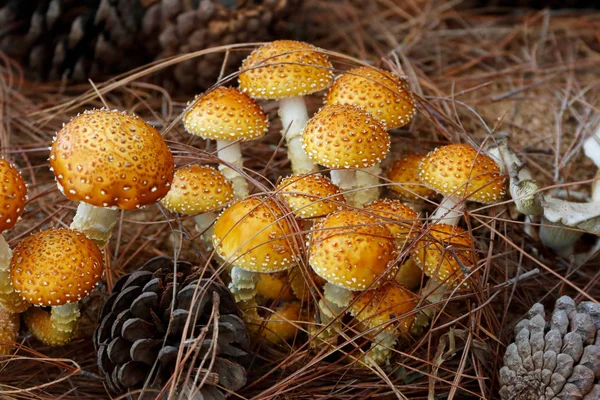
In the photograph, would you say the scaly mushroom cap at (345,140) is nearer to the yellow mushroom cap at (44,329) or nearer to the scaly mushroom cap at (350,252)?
the scaly mushroom cap at (350,252)

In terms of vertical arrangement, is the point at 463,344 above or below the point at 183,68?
below

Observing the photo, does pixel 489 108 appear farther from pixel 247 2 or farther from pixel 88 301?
pixel 88 301

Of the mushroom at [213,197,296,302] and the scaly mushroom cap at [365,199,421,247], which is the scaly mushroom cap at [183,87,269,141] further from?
the scaly mushroom cap at [365,199,421,247]

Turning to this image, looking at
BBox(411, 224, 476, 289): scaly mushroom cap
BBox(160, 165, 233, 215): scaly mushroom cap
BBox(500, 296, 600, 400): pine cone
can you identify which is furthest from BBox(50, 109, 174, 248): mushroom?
BBox(500, 296, 600, 400): pine cone

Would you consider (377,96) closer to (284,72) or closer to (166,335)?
(284,72)

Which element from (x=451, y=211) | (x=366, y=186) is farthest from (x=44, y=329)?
(x=451, y=211)

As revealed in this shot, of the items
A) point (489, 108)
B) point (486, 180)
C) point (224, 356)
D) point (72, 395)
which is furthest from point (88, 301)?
point (489, 108)

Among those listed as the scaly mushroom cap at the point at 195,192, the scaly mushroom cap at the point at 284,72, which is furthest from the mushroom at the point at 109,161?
the scaly mushroom cap at the point at 284,72
